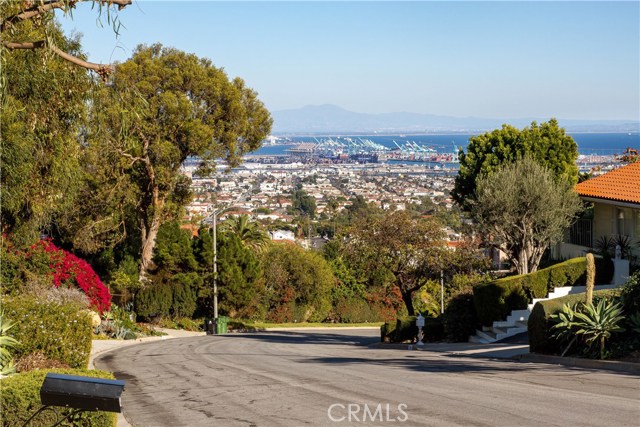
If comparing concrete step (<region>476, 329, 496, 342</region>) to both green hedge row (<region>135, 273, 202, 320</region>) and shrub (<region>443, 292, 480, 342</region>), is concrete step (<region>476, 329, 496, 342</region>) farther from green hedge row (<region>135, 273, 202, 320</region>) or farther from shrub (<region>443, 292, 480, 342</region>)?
green hedge row (<region>135, 273, 202, 320</region>)

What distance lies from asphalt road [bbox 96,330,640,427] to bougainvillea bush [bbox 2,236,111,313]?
10.4m

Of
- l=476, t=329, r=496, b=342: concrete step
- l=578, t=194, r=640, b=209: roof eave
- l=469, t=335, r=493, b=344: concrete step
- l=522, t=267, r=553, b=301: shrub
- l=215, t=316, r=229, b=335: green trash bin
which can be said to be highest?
l=578, t=194, r=640, b=209: roof eave

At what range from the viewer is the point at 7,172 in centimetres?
2134

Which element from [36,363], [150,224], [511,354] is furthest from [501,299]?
[150,224]

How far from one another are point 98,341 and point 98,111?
72.7ft

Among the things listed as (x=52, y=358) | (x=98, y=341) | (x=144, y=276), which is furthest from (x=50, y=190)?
(x=144, y=276)

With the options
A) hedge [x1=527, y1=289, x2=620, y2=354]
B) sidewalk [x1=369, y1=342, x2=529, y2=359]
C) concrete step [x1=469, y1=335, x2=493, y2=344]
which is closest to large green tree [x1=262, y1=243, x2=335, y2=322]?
sidewalk [x1=369, y1=342, x2=529, y2=359]

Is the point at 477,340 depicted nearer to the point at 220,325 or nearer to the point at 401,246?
the point at 401,246

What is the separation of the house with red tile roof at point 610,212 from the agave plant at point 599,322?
10.3 meters

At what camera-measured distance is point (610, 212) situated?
31.4 metres

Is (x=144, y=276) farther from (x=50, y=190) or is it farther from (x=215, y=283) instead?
(x=50, y=190)

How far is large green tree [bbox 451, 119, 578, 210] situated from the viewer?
38531 millimetres

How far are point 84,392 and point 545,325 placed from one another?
584 inches

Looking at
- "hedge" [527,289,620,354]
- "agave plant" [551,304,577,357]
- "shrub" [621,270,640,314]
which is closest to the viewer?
"agave plant" [551,304,577,357]
